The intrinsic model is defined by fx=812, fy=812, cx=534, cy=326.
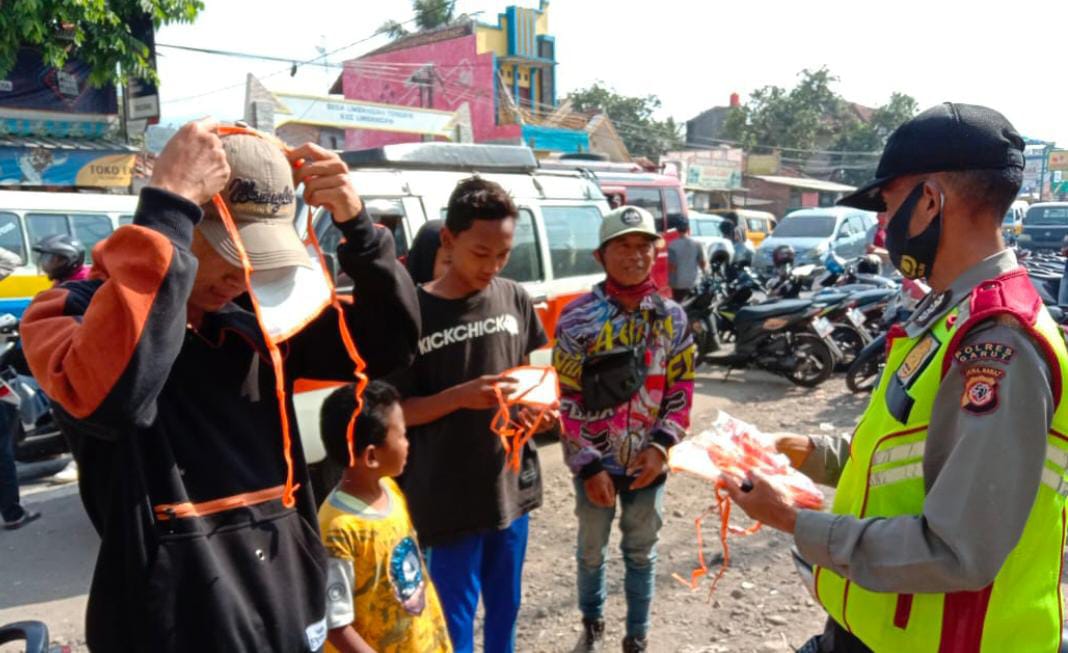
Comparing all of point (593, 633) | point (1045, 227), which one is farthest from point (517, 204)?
point (1045, 227)

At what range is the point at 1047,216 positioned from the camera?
21.4 m

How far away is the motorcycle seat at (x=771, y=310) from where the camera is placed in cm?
842

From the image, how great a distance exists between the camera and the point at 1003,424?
1.40 m

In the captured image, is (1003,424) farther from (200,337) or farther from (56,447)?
(56,447)

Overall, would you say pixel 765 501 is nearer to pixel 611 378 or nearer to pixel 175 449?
pixel 175 449

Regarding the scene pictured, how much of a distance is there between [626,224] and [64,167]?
1403 centimetres

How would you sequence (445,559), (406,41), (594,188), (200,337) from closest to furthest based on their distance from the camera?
1. (200,337)
2. (445,559)
3. (594,188)
4. (406,41)

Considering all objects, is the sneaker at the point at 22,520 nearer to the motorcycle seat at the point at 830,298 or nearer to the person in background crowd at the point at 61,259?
the person in background crowd at the point at 61,259

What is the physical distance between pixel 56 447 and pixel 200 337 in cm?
592

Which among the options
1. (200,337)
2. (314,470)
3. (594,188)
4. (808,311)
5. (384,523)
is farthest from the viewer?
(808,311)

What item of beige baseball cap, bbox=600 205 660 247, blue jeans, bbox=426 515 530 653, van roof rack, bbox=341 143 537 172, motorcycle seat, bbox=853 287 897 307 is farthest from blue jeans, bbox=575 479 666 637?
motorcycle seat, bbox=853 287 897 307

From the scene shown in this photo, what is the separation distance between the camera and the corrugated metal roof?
1355cm

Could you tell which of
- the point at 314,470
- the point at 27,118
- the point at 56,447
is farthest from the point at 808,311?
the point at 27,118

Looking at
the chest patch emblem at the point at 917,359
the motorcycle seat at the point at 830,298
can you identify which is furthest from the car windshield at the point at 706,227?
the chest patch emblem at the point at 917,359
